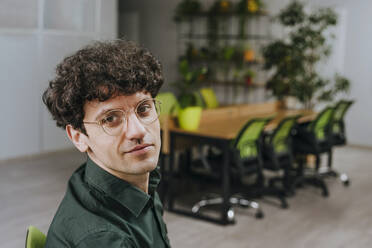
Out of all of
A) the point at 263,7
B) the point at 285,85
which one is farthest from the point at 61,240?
the point at 263,7

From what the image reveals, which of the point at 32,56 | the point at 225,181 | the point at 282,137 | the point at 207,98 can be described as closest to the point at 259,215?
the point at 225,181

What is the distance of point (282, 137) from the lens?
5.02 m

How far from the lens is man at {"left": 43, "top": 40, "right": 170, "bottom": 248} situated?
3.68 feet

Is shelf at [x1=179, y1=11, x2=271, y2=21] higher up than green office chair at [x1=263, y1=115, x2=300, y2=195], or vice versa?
shelf at [x1=179, y1=11, x2=271, y2=21]

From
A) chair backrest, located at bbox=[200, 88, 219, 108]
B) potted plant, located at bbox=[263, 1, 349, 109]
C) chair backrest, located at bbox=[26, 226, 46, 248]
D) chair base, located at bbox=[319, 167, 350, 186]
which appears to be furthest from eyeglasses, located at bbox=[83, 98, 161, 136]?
chair backrest, located at bbox=[200, 88, 219, 108]

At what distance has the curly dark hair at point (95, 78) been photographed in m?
1.13

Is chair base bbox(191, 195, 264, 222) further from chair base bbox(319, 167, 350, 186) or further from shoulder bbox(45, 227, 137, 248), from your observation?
shoulder bbox(45, 227, 137, 248)

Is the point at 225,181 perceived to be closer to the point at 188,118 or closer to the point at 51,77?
the point at 188,118

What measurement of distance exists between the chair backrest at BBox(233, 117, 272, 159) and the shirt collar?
325 cm

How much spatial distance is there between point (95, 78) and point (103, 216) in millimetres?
313

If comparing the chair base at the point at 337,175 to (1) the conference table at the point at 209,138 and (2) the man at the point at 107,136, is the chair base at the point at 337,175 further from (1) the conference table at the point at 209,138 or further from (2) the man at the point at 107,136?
(2) the man at the point at 107,136

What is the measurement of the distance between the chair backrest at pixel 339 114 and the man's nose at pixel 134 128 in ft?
16.2

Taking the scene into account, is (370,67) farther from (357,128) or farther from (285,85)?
(285,85)

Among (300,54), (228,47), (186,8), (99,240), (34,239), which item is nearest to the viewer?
(99,240)
